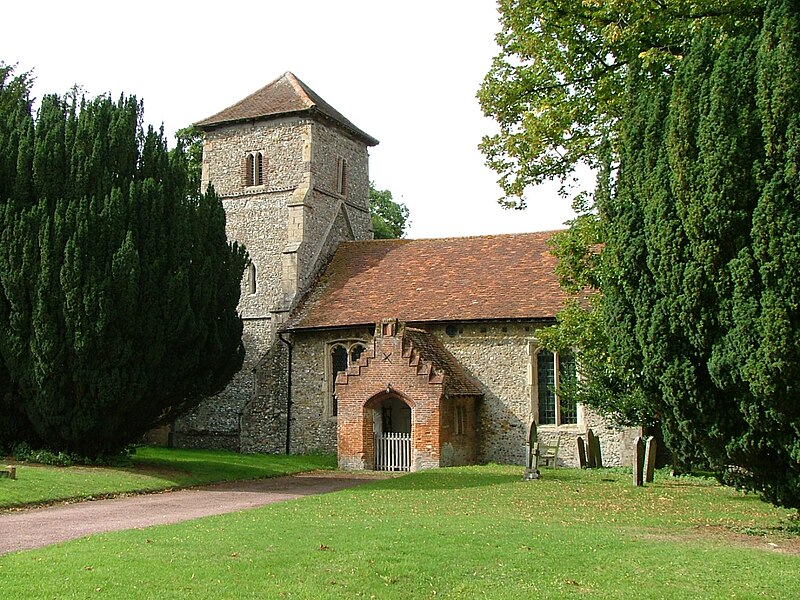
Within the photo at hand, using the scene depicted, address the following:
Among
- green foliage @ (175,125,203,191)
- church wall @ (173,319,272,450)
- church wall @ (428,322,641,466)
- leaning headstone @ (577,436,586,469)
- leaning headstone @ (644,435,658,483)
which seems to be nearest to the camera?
leaning headstone @ (644,435,658,483)

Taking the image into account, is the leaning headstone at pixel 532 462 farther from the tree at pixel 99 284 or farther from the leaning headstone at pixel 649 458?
the tree at pixel 99 284

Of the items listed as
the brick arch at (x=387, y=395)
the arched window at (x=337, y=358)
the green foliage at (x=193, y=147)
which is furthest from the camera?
the green foliage at (x=193, y=147)

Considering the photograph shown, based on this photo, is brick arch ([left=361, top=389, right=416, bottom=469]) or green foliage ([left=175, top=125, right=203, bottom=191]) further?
green foliage ([left=175, top=125, right=203, bottom=191])

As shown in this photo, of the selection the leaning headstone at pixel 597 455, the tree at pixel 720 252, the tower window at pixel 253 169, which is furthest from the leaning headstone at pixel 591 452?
the tower window at pixel 253 169

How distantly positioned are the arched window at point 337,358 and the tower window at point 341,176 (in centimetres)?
730

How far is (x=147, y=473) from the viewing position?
20703 mm

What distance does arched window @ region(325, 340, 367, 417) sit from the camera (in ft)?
89.9

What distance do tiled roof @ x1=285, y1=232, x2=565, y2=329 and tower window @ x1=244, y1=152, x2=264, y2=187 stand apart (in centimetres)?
419

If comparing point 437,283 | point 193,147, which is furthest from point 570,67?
point 193,147

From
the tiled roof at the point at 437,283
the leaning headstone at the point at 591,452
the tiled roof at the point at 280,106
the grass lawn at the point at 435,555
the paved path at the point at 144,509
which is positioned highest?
the tiled roof at the point at 280,106

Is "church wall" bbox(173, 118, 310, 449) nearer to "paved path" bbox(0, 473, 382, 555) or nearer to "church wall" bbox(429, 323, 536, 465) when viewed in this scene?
"church wall" bbox(429, 323, 536, 465)

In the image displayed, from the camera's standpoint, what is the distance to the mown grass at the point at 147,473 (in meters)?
16.5

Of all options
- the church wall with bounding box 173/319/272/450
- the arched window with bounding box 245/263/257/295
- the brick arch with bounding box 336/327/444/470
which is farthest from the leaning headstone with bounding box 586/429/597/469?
the arched window with bounding box 245/263/257/295

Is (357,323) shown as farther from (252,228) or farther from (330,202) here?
(252,228)
